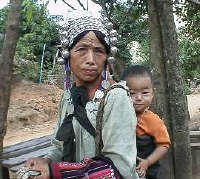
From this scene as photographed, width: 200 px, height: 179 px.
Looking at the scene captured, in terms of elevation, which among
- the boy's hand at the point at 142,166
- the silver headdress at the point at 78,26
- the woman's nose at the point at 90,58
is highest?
the silver headdress at the point at 78,26

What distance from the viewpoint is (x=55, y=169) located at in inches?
59.6

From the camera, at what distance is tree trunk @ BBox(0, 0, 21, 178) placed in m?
2.88

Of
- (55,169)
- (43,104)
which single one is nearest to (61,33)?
(55,169)

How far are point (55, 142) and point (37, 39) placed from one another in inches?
684

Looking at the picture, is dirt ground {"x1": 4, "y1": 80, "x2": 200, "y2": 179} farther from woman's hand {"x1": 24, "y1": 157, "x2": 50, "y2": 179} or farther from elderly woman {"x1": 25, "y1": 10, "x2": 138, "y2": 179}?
woman's hand {"x1": 24, "y1": 157, "x2": 50, "y2": 179}

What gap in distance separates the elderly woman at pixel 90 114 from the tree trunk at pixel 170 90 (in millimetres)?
2163

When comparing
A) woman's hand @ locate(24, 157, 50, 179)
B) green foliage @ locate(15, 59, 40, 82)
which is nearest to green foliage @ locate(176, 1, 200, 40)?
woman's hand @ locate(24, 157, 50, 179)

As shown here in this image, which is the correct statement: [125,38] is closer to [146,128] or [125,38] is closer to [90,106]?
[146,128]

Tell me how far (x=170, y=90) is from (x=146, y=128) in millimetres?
1683

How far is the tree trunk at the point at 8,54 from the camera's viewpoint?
288cm

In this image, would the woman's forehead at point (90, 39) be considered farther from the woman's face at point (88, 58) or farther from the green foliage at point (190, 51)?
the green foliage at point (190, 51)

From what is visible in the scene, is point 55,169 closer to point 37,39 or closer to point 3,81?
point 3,81

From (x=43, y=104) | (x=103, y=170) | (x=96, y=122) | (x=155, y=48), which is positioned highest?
(x=155, y=48)

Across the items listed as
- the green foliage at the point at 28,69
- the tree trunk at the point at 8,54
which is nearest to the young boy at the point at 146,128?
the tree trunk at the point at 8,54
